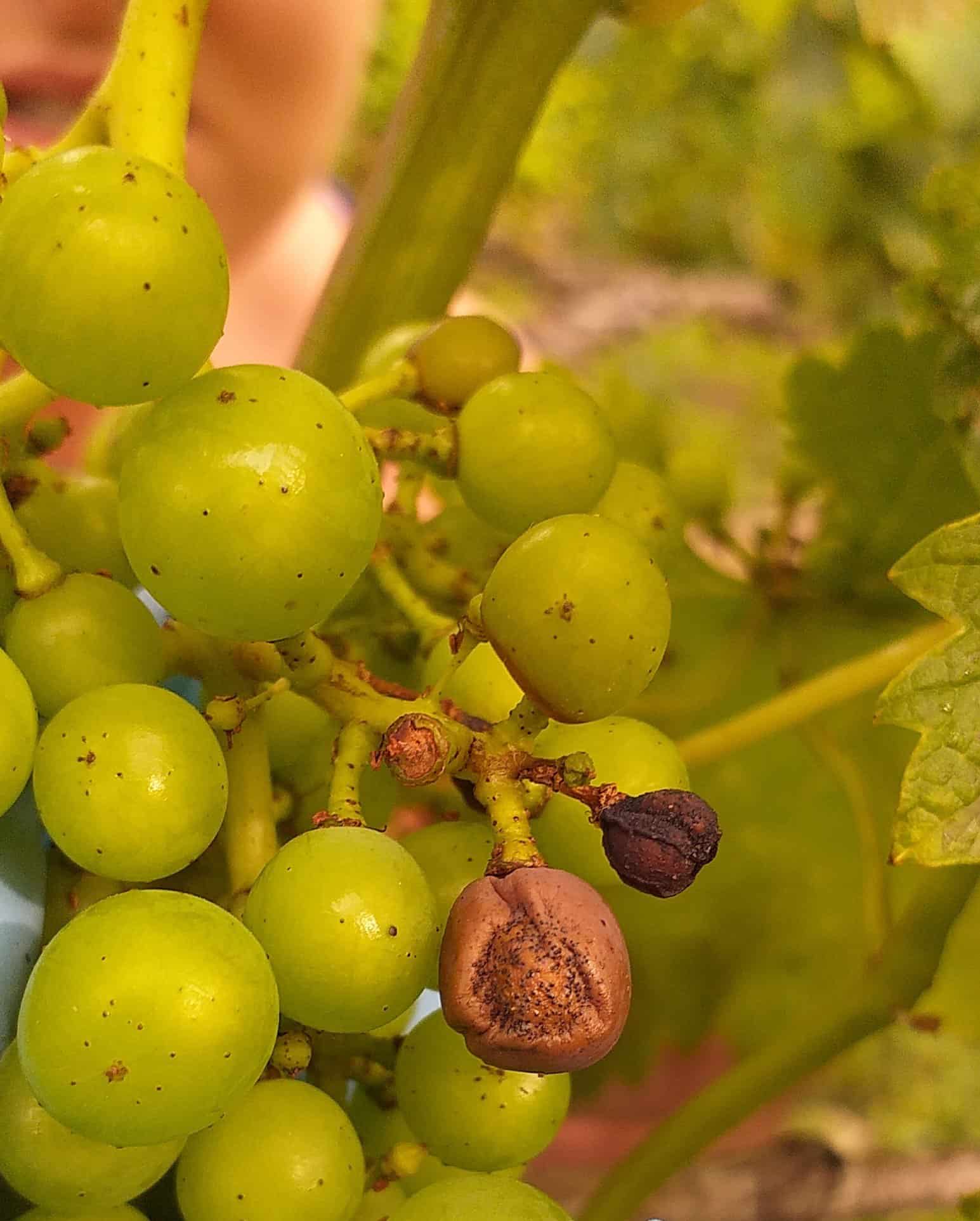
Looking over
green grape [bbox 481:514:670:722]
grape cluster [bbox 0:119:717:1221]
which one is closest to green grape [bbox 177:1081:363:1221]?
grape cluster [bbox 0:119:717:1221]

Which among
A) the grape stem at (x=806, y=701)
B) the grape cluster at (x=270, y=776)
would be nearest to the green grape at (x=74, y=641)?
the grape cluster at (x=270, y=776)

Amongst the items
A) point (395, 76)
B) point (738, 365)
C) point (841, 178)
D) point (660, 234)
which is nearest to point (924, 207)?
point (738, 365)

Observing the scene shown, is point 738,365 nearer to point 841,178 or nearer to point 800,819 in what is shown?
point 800,819

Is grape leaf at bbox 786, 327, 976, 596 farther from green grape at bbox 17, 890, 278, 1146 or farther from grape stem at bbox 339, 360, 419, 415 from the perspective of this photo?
green grape at bbox 17, 890, 278, 1146

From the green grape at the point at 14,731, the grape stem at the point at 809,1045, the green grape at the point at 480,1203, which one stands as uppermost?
the green grape at the point at 14,731

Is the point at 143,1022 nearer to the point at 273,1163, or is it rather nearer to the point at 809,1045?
the point at 273,1163

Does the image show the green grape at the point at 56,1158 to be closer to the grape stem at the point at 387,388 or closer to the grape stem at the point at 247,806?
the grape stem at the point at 247,806
